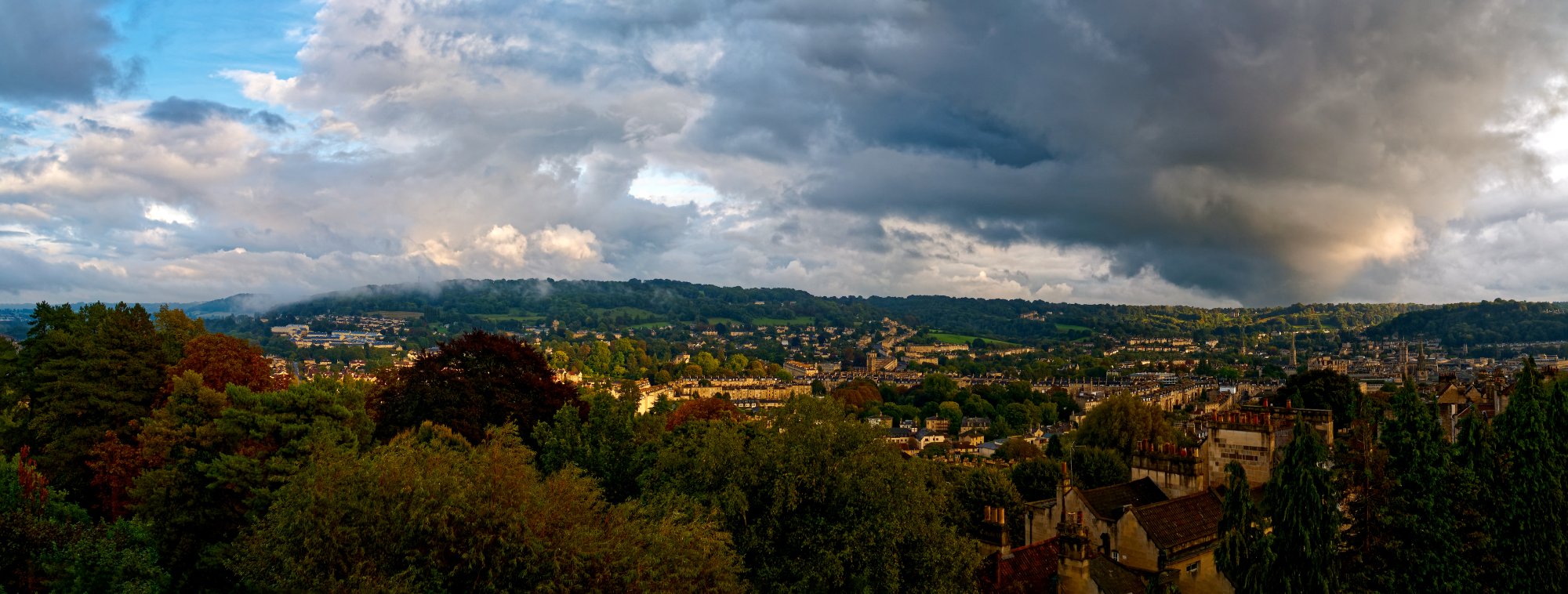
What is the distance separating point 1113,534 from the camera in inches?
845

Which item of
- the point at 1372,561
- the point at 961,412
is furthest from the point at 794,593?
the point at 961,412

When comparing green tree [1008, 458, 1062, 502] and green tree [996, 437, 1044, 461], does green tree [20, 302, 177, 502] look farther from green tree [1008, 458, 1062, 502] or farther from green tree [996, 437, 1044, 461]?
green tree [996, 437, 1044, 461]

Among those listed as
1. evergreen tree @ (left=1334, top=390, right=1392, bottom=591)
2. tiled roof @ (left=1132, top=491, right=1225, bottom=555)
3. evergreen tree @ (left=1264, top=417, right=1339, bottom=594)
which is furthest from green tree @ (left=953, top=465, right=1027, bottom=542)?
evergreen tree @ (left=1264, top=417, right=1339, bottom=594)

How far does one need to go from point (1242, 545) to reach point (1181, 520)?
632 cm

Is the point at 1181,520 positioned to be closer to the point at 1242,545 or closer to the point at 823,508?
the point at 1242,545

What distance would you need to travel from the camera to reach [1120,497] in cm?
2394

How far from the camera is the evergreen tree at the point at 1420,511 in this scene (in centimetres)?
1622

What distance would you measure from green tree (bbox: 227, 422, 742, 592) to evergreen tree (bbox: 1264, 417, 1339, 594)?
30.7ft

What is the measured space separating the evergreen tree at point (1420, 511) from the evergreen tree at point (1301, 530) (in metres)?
2.16

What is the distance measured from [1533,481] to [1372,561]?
327cm

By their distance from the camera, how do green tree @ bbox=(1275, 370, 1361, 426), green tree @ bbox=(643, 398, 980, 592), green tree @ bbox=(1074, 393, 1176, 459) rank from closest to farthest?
green tree @ bbox=(643, 398, 980, 592), green tree @ bbox=(1074, 393, 1176, 459), green tree @ bbox=(1275, 370, 1361, 426)

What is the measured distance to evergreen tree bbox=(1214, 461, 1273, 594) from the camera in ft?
50.0

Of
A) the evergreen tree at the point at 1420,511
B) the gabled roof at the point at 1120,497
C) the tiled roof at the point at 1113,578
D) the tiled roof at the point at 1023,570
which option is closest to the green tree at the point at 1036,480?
the gabled roof at the point at 1120,497

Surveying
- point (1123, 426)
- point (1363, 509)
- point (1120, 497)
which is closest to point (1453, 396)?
point (1123, 426)
